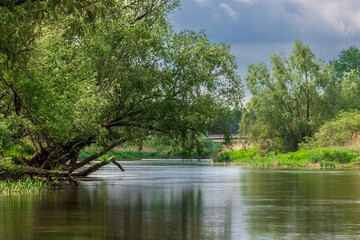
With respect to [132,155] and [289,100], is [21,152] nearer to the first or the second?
[289,100]

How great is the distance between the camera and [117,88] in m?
32.0

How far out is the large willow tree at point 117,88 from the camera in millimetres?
26312

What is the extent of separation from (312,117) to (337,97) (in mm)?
5675

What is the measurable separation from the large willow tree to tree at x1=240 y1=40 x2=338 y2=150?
42971 millimetres

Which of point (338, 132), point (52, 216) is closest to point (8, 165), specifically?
point (52, 216)

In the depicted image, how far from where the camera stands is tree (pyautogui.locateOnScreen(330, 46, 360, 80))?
136875mm

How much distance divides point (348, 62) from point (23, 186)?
12200 centimetres

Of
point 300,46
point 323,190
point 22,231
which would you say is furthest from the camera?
point 300,46

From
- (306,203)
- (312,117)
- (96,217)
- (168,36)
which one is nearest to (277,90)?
(312,117)

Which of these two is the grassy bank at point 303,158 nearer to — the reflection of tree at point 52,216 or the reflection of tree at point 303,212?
the reflection of tree at point 303,212

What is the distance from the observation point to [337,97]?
268 feet

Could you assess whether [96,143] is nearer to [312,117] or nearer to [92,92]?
[92,92]

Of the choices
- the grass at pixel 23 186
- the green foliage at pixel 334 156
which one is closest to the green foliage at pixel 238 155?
the green foliage at pixel 334 156

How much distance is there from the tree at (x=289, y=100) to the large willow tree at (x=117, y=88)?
4297cm
